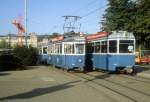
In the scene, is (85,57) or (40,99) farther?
(85,57)

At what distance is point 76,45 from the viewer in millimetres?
33375

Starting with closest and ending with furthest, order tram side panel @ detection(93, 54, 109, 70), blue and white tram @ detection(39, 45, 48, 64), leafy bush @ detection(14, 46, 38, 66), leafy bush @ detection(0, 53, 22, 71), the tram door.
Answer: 1. tram side panel @ detection(93, 54, 109, 70)
2. the tram door
3. leafy bush @ detection(0, 53, 22, 71)
4. leafy bush @ detection(14, 46, 38, 66)
5. blue and white tram @ detection(39, 45, 48, 64)

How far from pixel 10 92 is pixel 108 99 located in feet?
14.7

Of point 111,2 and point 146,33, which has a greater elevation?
point 111,2

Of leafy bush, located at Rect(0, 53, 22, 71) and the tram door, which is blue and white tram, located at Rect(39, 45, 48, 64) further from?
the tram door

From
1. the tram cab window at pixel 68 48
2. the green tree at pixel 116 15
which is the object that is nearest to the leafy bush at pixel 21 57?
the tram cab window at pixel 68 48

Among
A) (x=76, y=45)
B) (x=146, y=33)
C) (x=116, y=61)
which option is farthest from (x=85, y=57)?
(x=146, y=33)

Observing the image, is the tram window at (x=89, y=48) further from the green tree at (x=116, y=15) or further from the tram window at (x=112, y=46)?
the green tree at (x=116, y=15)

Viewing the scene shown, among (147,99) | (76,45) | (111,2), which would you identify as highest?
(111,2)

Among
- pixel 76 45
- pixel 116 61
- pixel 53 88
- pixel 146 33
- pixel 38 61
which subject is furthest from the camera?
pixel 146 33

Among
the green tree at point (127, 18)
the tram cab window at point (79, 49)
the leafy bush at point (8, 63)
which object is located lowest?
the leafy bush at point (8, 63)

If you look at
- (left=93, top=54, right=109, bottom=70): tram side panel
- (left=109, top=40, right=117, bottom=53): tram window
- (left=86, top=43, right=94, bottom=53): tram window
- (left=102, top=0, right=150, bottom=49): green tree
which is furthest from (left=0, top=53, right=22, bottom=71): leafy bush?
(left=102, top=0, right=150, bottom=49): green tree

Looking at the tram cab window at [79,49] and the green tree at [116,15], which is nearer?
the tram cab window at [79,49]

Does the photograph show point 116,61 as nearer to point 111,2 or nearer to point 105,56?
point 105,56
